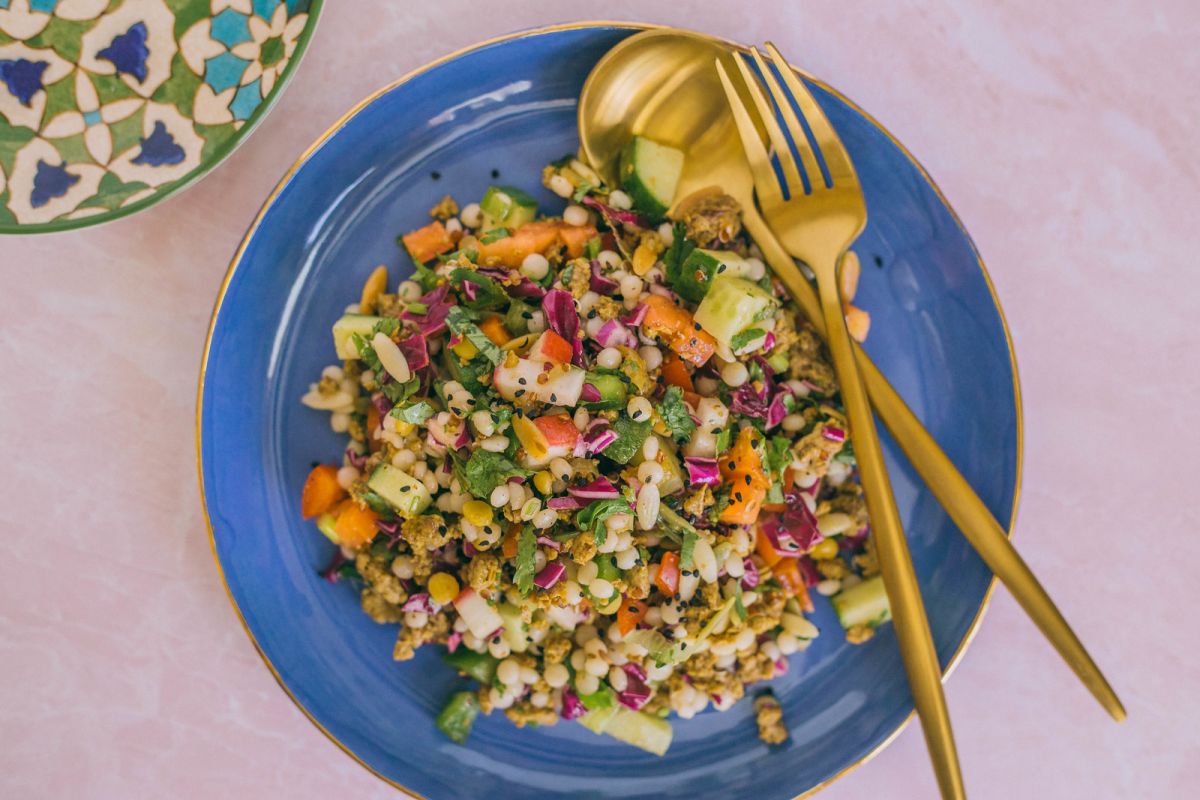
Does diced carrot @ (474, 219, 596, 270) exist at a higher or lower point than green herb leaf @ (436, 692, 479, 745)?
higher

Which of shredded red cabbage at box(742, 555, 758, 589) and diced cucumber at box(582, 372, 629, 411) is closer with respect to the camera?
diced cucumber at box(582, 372, 629, 411)

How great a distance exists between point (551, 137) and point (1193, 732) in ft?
5.22

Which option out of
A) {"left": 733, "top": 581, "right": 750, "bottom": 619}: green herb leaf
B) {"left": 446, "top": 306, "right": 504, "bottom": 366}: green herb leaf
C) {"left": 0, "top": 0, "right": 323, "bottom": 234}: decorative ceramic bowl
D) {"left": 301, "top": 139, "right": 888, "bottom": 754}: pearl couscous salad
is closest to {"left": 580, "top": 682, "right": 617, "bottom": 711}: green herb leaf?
{"left": 301, "top": 139, "right": 888, "bottom": 754}: pearl couscous salad

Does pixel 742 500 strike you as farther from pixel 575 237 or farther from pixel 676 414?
pixel 575 237

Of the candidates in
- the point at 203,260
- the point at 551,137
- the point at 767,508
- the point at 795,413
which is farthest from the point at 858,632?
the point at 203,260

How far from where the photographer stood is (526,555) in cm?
109

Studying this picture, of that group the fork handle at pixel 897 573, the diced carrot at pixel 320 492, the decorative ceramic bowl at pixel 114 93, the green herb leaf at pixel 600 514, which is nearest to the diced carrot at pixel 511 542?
the green herb leaf at pixel 600 514

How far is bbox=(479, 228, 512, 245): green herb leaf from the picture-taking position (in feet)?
3.98

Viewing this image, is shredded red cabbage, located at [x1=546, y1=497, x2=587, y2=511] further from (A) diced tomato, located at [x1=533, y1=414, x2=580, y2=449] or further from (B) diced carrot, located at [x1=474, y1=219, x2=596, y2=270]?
(B) diced carrot, located at [x1=474, y1=219, x2=596, y2=270]

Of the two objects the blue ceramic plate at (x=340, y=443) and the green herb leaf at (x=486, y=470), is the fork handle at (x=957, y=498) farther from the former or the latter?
the green herb leaf at (x=486, y=470)

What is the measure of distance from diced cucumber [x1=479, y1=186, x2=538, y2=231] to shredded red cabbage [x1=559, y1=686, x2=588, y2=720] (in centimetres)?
76

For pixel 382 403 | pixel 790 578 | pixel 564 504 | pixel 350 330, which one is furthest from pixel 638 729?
pixel 350 330

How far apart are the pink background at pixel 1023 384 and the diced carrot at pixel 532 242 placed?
0.37 metres

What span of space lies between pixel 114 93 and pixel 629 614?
117 centimetres
